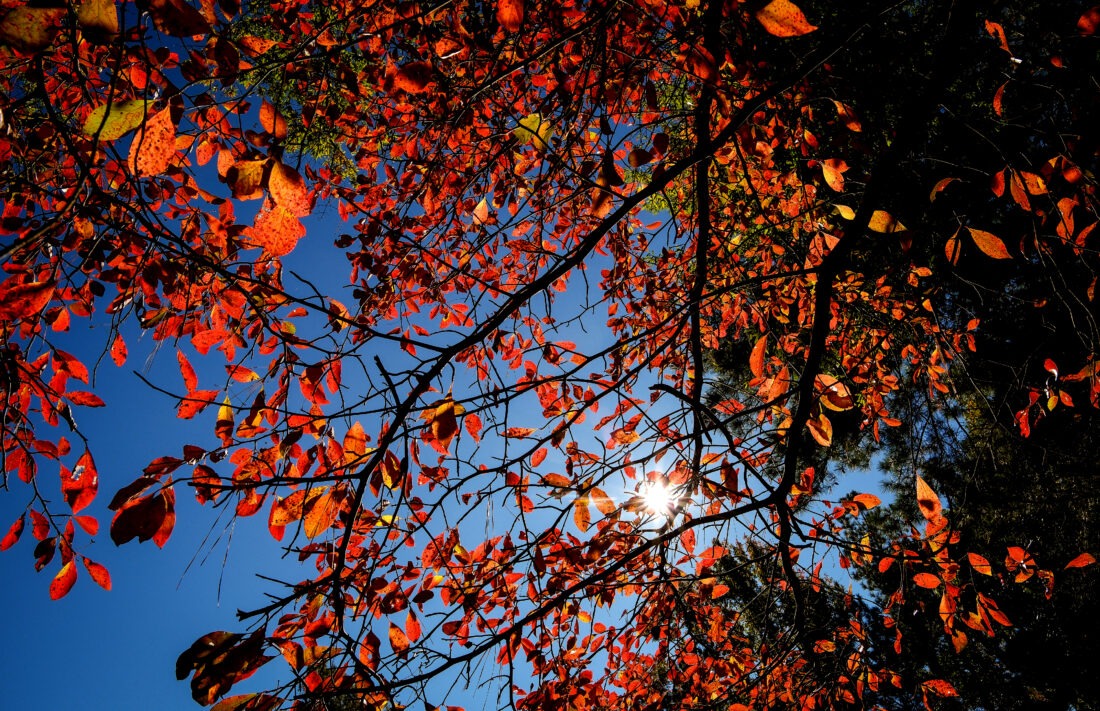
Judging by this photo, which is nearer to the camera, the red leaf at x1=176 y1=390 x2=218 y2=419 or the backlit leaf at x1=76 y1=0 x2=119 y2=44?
the backlit leaf at x1=76 y1=0 x2=119 y2=44

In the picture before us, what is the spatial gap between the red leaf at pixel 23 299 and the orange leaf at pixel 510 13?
1740 mm

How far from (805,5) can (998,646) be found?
8407mm

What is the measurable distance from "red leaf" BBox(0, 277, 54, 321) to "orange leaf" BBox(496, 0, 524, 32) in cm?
174

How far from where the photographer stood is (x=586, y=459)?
2.76 metres

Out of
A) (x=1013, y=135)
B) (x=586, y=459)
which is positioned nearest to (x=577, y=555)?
(x=586, y=459)

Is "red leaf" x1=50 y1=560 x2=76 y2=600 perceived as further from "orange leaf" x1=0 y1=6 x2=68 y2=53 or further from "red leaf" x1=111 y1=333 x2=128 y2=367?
"orange leaf" x1=0 y1=6 x2=68 y2=53

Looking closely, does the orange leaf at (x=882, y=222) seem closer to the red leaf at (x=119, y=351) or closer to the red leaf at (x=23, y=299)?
the red leaf at (x=23, y=299)

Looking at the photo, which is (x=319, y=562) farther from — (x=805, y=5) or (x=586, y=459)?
(x=805, y=5)

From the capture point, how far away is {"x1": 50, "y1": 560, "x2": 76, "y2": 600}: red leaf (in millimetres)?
2049

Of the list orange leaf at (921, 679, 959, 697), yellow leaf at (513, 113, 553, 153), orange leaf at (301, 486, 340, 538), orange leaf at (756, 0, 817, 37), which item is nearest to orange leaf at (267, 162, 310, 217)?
yellow leaf at (513, 113, 553, 153)

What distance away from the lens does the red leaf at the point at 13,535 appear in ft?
7.52

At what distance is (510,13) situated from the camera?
1.31 m

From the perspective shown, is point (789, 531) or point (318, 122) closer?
point (789, 531)

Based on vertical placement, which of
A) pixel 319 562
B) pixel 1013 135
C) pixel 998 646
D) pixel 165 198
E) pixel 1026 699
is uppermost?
pixel 165 198
